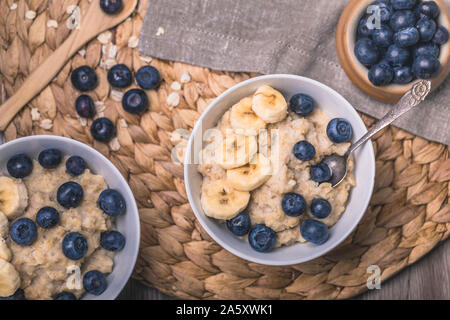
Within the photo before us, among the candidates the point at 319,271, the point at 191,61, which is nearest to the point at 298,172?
the point at 319,271

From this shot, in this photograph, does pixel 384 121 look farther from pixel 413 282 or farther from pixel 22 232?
pixel 22 232

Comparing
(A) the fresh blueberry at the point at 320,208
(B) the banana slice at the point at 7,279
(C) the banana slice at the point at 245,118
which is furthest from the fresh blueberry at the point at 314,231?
(B) the banana slice at the point at 7,279

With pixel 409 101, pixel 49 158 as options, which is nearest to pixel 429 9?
pixel 409 101

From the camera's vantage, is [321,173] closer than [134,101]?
Yes

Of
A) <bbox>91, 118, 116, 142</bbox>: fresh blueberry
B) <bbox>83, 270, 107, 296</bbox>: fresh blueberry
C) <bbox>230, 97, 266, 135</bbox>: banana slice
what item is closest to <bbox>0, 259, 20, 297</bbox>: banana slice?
<bbox>83, 270, 107, 296</bbox>: fresh blueberry

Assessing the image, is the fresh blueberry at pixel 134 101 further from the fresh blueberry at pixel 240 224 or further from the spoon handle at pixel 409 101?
the spoon handle at pixel 409 101

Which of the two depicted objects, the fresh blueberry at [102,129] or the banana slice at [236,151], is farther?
the fresh blueberry at [102,129]

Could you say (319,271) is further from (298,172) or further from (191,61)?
(191,61)
